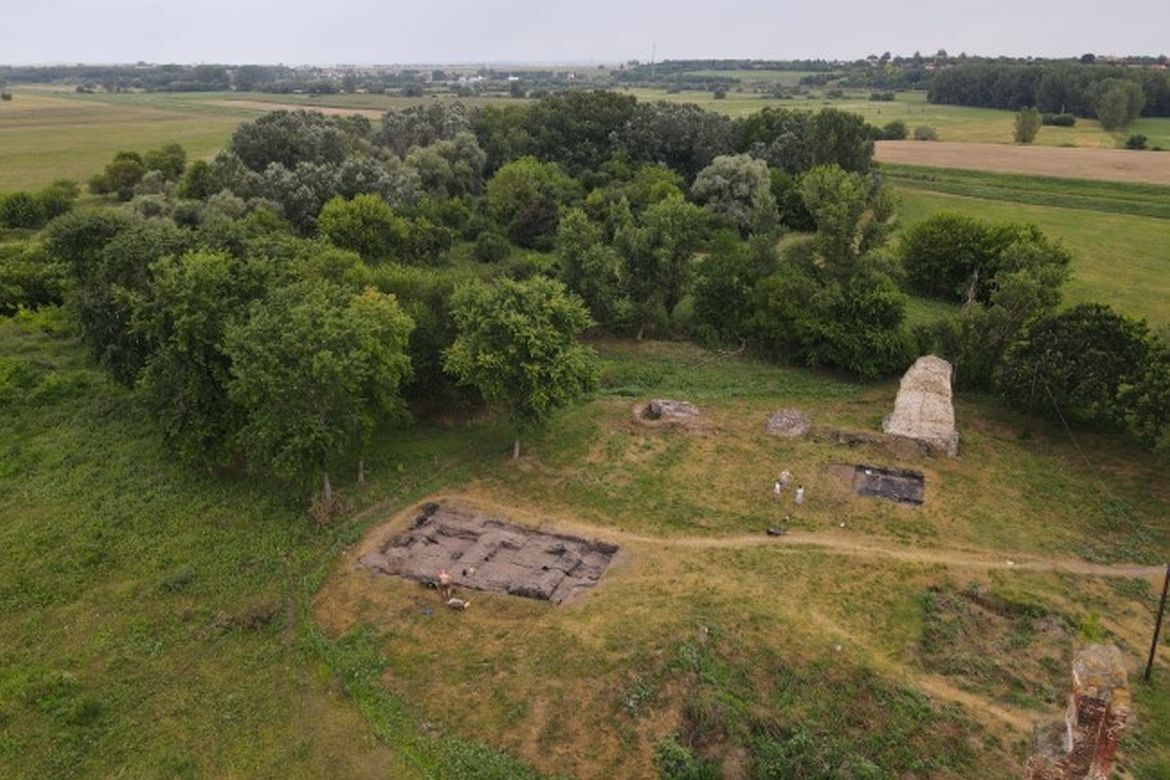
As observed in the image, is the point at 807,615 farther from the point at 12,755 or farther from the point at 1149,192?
the point at 1149,192

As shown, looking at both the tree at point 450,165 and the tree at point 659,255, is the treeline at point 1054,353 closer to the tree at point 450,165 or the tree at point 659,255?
the tree at point 659,255

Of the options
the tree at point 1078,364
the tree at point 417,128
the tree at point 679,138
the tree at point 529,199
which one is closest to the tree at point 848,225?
the tree at point 1078,364

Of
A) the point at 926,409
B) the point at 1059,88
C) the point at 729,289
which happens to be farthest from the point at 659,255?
the point at 1059,88

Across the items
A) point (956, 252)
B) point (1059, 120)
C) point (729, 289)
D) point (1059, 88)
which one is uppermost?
point (1059, 88)

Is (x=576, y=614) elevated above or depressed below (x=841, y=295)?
below

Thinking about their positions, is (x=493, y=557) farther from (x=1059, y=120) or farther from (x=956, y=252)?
(x=1059, y=120)

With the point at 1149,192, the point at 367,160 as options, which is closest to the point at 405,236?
the point at 367,160

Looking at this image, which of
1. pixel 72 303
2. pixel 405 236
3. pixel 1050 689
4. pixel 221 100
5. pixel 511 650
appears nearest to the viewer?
pixel 1050 689
